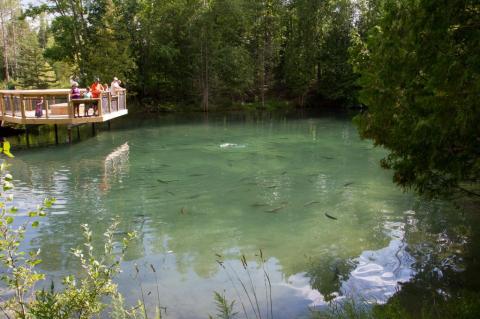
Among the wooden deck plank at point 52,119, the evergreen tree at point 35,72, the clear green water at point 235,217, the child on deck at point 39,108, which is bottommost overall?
the clear green water at point 235,217

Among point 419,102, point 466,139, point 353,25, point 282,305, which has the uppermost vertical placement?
point 353,25

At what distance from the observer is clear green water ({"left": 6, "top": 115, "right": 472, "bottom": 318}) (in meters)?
7.15

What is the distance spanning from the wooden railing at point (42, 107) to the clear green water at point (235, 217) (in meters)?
1.46

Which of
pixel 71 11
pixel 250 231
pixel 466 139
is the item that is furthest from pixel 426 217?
pixel 71 11

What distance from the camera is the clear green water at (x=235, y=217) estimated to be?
7.15 meters

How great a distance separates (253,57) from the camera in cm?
4431

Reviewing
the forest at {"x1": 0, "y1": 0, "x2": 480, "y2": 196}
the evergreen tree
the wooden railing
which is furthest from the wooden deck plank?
the evergreen tree

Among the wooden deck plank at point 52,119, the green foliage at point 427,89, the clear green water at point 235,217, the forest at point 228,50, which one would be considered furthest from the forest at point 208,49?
the green foliage at point 427,89

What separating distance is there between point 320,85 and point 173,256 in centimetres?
3881

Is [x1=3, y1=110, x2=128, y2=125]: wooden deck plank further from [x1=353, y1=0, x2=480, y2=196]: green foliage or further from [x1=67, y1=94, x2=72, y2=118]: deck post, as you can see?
[x1=353, y1=0, x2=480, y2=196]: green foliage

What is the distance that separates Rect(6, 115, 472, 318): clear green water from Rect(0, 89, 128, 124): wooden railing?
4.80 feet

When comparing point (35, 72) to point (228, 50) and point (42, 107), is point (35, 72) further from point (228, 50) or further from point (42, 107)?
point (42, 107)

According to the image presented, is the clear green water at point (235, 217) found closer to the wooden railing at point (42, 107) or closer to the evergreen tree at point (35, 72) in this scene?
the wooden railing at point (42, 107)

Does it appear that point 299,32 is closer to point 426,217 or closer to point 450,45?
point 426,217
